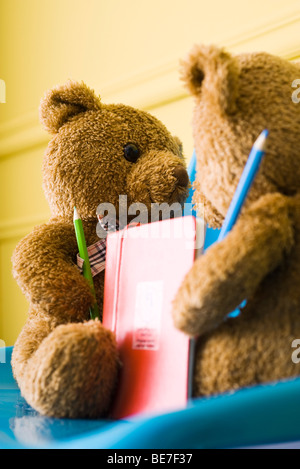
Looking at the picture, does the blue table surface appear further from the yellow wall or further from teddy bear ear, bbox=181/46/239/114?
the yellow wall

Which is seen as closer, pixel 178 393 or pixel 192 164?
pixel 178 393

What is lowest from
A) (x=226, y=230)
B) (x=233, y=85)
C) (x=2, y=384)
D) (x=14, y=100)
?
(x=2, y=384)

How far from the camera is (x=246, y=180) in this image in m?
0.40

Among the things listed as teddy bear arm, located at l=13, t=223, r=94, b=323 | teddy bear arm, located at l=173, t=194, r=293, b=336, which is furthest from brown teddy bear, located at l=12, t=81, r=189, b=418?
teddy bear arm, located at l=173, t=194, r=293, b=336

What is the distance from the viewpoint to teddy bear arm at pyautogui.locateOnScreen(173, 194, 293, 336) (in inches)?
14.4

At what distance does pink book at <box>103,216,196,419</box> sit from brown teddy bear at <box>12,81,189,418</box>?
0.06ft

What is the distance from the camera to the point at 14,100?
1.37 m

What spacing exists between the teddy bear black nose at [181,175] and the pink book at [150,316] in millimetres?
107

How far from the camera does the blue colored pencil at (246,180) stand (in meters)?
0.39

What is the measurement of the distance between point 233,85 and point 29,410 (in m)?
0.36

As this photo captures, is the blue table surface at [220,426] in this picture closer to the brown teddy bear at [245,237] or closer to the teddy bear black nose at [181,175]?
the brown teddy bear at [245,237]

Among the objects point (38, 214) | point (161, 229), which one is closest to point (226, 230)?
point (161, 229)

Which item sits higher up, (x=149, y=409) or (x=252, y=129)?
(x=252, y=129)

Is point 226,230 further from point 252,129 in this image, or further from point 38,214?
point 38,214
